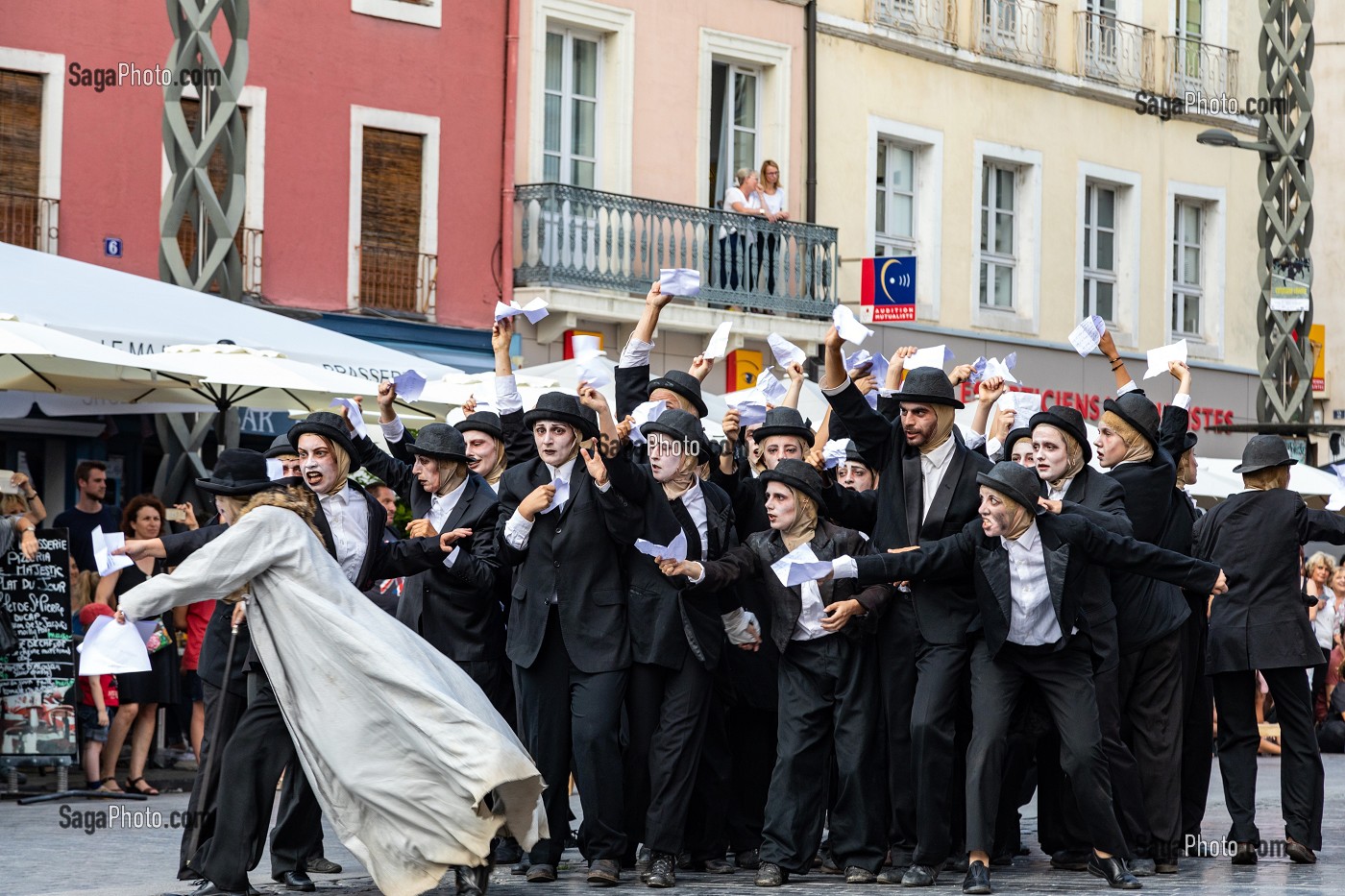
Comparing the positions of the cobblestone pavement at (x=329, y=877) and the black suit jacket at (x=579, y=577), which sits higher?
the black suit jacket at (x=579, y=577)

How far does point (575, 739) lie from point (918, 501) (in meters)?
1.78

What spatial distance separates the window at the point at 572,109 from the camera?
26188 mm

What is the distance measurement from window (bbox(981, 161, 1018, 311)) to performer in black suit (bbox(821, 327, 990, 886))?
2100cm

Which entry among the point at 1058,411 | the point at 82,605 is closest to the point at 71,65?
the point at 82,605

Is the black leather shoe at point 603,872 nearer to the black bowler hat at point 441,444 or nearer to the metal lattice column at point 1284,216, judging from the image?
the black bowler hat at point 441,444

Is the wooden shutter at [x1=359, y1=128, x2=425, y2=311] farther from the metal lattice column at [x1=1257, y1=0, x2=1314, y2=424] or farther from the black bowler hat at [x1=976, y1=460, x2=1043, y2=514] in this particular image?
the black bowler hat at [x1=976, y1=460, x2=1043, y2=514]

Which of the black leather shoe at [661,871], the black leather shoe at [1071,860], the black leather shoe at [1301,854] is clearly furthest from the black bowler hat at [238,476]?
the black leather shoe at [1301,854]

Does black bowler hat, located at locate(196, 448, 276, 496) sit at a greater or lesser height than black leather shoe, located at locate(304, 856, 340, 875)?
greater

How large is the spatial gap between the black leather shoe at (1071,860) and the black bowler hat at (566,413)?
2859 mm

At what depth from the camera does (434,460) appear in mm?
10820

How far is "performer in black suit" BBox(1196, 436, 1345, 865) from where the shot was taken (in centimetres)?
1128

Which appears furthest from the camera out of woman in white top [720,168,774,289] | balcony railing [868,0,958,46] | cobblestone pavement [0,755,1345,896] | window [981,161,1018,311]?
window [981,161,1018,311]

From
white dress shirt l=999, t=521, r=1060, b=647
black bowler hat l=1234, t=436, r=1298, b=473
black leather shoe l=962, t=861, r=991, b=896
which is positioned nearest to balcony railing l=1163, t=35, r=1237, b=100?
black bowler hat l=1234, t=436, r=1298, b=473

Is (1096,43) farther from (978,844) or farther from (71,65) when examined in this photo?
(978,844)
